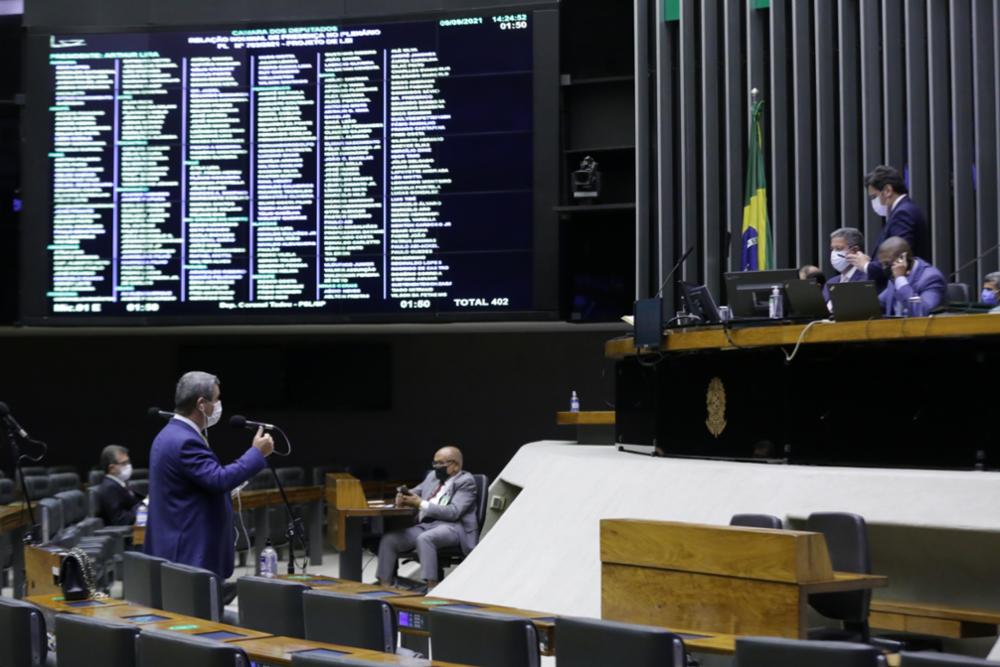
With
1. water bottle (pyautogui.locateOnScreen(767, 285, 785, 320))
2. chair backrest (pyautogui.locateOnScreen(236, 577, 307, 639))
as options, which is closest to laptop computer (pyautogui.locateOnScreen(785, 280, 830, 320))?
water bottle (pyautogui.locateOnScreen(767, 285, 785, 320))

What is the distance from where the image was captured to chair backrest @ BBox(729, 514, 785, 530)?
222 inches

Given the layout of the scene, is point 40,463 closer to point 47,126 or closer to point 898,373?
point 47,126

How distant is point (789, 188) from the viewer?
11102 mm

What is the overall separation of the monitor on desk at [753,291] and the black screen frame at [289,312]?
14.7 feet

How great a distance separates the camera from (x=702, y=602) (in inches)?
181

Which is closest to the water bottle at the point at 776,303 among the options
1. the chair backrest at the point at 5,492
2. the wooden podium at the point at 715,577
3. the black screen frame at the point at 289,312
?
the wooden podium at the point at 715,577

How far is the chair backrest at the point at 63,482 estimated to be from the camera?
40.0 ft

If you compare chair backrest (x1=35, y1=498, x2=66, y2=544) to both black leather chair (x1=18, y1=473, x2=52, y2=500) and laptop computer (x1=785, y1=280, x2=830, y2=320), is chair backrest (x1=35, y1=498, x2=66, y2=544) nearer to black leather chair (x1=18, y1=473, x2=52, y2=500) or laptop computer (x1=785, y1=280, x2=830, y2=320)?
black leather chair (x1=18, y1=473, x2=52, y2=500)

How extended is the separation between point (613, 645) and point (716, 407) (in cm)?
381

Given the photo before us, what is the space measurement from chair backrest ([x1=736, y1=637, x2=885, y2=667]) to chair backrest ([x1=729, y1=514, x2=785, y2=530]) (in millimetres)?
2452

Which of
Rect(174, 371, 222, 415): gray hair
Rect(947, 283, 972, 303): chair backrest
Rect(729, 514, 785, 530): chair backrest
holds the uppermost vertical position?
Rect(947, 283, 972, 303): chair backrest

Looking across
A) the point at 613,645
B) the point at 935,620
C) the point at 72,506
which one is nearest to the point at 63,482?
the point at 72,506

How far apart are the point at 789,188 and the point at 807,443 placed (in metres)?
4.91

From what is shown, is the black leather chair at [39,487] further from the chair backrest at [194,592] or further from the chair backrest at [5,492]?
the chair backrest at [194,592]
